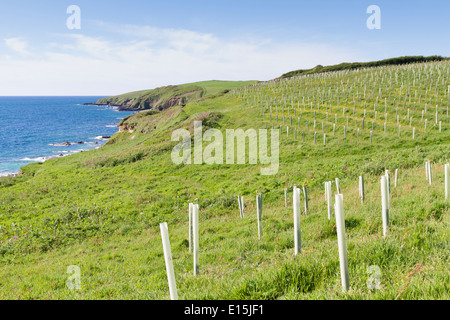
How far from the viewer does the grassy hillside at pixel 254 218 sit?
17.9 ft

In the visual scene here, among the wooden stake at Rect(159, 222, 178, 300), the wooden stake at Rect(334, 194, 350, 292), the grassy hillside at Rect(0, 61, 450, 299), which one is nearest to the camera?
the wooden stake at Rect(334, 194, 350, 292)

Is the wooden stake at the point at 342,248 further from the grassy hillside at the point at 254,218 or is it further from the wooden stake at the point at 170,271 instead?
the wooden stake at the point at 170,271

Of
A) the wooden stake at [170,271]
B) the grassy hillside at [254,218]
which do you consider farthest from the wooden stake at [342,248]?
the wooden stake at [170,271]

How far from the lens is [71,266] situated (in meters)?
11.6

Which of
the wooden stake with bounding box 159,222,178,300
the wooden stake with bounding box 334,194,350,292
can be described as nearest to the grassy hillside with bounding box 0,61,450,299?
the wooden stake with bounding box 334,194,350,292

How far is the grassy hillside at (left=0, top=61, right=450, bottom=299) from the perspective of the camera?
5.45 meters

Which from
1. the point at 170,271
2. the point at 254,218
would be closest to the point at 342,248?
the point at 170,271

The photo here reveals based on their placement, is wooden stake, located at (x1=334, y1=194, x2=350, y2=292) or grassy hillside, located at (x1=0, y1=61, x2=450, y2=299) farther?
grassy hillside, located at (x1=0, y1=61, x2=450, y2=299)

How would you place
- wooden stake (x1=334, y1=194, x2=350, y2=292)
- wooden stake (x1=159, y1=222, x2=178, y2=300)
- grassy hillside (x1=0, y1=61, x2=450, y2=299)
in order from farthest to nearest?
grassy hillside (x1=0, y1=61, x2=450, y2=299), wooden stake (x1=159, y1=222, x2=178, y2=300), wooden stake (x1=334, y1=194, x2=350, y2=292)

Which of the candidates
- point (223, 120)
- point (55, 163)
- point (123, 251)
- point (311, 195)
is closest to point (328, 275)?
point (123, 251)

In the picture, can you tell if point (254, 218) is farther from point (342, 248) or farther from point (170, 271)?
point (342, 248)

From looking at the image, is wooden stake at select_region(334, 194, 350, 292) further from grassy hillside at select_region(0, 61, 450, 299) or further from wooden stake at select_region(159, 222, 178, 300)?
wooden stake at select_region(159, 222, 178, 300)

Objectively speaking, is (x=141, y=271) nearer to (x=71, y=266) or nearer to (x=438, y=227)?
(x=71, y=266)

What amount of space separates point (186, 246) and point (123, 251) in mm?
3554
